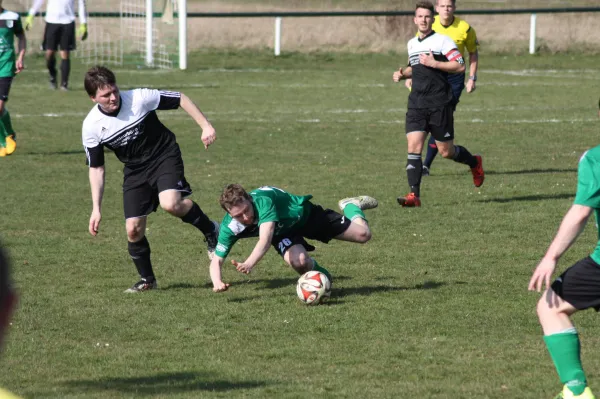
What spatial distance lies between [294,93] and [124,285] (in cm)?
1381

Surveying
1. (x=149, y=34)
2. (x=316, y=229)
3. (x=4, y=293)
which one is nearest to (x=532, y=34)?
(x=149, y=34)

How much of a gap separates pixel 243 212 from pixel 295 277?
1320mm

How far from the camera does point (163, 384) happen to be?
545cm

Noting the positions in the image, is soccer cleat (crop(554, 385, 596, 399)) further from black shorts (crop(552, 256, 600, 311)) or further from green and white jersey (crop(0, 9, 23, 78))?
green and white jersey (crop(0, 9, 23, 78))

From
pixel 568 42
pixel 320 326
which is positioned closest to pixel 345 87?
pixel 568 42

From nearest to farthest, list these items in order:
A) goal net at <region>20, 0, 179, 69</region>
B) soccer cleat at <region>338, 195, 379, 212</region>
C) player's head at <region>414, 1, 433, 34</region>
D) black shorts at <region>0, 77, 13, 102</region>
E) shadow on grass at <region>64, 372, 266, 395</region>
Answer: shadow on grass at <region>64, 372, 266, 395</region> < soccer cleat at <region>338, 195, 379, 212</region> < player's head at <region>414, 1, 433, 34</region> < black shorts at <region>0, 77, 13, 102</region> < goal net at <region>20, 0, 179, 69</region>

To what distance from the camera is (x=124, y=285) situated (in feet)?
25.7

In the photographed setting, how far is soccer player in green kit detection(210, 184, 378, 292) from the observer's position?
22.5 ft

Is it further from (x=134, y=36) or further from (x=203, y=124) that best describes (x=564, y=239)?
(x=134, y=36)

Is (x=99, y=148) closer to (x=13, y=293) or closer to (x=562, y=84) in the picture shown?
(x=13, y=293)

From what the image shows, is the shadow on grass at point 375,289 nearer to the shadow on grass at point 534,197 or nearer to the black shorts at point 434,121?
the black shorts at point 434,121

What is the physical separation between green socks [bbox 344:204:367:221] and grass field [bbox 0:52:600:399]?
469 millimetres

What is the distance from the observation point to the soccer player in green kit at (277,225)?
684 cm

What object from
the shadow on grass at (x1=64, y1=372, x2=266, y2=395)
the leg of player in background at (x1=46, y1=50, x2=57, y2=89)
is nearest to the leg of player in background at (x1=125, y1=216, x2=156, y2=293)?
the shadow on grass at (x1=64, y1=372, x2=266, y2=395)
